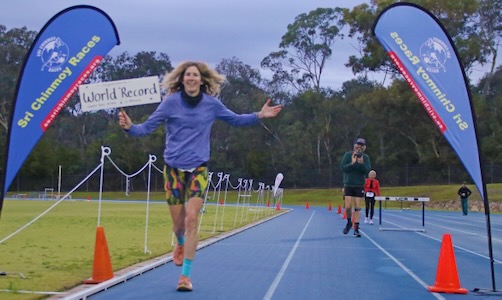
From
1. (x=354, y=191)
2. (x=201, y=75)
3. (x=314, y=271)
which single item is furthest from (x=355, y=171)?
(x=201, y=75)

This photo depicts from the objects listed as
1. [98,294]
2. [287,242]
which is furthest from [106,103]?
[287,242]

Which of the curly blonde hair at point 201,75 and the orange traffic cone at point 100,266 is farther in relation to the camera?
the orange traffic cone at point 100,266

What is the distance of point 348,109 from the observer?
219 ft

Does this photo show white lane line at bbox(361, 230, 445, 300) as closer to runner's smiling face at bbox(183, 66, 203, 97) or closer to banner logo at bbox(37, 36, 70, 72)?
runner's smiling face at bbox(183, 66, 203, 97)

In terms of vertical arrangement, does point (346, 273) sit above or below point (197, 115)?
below

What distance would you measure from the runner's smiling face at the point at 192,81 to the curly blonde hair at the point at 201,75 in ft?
0.45

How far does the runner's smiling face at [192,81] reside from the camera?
7.05m

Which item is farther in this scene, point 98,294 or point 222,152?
point 222,152

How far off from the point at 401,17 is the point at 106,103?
345 centimetres

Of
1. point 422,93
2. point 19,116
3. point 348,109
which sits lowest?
point 19,116

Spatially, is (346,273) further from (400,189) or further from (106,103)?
(400,189)

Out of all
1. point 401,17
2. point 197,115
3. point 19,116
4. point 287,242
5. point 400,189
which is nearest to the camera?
point 19,116

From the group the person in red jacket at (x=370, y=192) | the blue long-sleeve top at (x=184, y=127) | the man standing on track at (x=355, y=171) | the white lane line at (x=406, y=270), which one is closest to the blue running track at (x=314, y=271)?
the white lane line at (x=406, y=270)

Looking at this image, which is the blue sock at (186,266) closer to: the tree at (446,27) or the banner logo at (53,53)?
the banner logo at (53,53)
